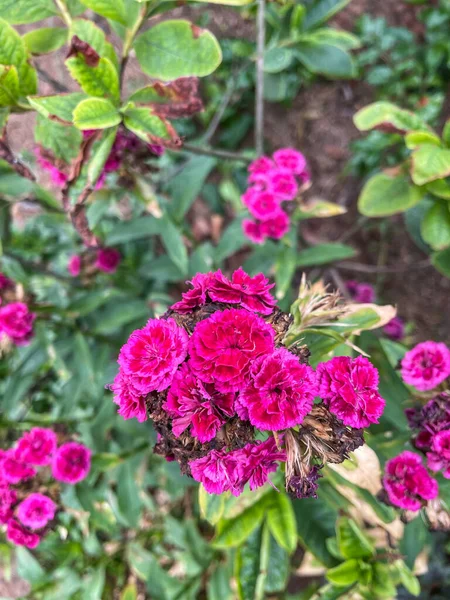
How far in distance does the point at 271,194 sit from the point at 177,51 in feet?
1.67

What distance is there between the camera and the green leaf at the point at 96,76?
1.12 meters

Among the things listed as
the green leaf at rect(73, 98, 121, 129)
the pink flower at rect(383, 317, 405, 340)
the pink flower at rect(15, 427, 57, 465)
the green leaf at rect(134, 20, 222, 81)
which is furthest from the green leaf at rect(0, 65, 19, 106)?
the pink flower at rect(383, 317, 405, 340)

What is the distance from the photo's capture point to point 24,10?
1.18 meters

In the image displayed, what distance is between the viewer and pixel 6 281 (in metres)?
1.65

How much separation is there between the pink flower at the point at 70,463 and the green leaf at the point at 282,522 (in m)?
0.56

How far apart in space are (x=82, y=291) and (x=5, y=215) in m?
0.43

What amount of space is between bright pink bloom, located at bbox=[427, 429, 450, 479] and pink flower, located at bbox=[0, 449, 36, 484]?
1.06 m

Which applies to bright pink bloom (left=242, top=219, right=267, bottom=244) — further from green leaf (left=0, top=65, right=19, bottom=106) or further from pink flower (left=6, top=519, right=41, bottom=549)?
pink flower (left=6, top=519, right=41, bottom=549)

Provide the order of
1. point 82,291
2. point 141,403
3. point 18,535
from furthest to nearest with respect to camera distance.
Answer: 1. point 82,291
2. point 18,535
3. point 141,403

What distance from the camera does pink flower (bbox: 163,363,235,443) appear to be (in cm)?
87

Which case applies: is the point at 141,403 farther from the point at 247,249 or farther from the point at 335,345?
the point at 247,249

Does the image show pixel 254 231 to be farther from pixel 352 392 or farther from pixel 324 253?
pixel 352 392

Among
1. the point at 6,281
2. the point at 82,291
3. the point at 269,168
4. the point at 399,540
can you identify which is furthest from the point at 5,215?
the point at 399,540

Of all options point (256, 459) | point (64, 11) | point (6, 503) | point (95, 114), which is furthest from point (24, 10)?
point (6, 503)
